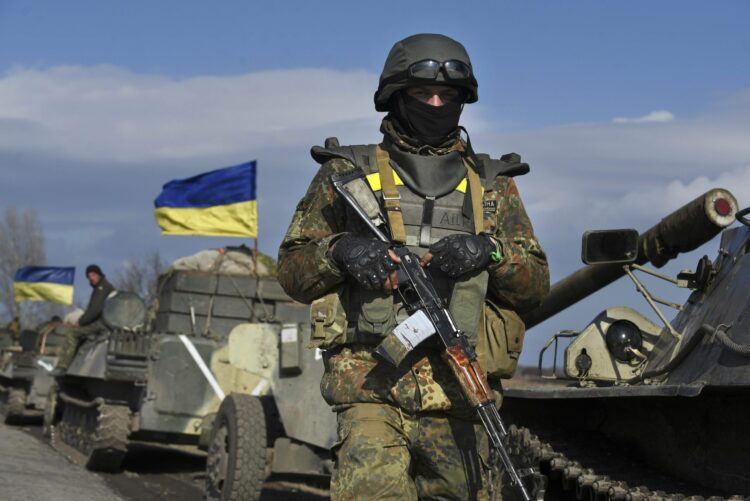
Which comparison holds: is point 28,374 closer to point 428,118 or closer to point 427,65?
point 428,118

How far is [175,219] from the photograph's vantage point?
20.0 meters

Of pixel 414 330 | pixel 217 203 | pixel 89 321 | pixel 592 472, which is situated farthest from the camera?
pixel 217 203

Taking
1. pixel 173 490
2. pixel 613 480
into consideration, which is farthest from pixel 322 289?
pixel 173 490

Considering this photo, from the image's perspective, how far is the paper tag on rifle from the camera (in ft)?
15.8

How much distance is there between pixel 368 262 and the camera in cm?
483

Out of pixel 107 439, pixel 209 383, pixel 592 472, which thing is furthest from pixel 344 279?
pixel 107 439

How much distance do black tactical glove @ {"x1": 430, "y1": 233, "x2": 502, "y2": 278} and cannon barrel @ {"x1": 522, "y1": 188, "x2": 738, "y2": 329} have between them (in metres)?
0.68

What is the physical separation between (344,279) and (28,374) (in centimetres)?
1719

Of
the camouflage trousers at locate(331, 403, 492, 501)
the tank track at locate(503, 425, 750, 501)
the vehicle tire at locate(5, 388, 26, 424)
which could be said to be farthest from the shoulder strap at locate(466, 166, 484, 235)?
the vehicle tire at locate(5, 388, 26, 424)

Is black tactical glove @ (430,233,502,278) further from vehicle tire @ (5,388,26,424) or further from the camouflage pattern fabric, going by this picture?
vehicle tire @ (5,388,26,424)

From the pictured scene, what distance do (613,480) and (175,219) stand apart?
14715 millimetres

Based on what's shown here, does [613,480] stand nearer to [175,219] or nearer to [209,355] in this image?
[209,355]

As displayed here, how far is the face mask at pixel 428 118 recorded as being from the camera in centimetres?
517

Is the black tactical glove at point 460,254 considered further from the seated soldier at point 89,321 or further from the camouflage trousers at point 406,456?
the seated soldier at point 89,321
